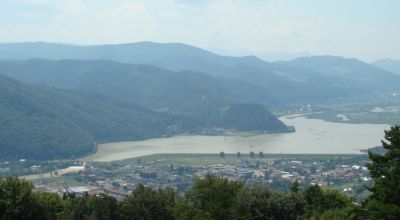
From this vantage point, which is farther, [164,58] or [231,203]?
[164,58]

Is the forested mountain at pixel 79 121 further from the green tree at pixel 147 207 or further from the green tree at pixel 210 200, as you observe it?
the green tree at pixel 210 200

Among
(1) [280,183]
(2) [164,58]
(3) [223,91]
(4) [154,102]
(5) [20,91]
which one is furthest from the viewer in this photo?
(2) [164,58]

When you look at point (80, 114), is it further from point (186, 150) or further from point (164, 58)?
point (164, 58)

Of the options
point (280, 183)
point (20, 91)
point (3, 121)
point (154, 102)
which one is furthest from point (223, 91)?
point (280, 183)

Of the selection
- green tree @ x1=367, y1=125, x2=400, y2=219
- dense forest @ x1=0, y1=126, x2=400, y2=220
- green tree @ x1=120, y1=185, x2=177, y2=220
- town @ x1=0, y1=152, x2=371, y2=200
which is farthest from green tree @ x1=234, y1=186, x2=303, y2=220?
town @ x1=0, y1=152, x2=371, y2=200

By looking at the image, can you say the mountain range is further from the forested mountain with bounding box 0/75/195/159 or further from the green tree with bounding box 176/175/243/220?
the green tree with bounding box 176/175/243/220

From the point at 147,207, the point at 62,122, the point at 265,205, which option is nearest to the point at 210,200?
the point at 265,205

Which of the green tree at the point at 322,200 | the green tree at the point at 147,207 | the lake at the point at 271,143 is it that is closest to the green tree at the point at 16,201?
the green tree at the point at 147,207
